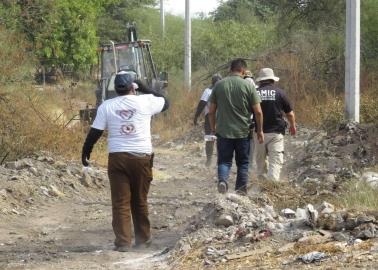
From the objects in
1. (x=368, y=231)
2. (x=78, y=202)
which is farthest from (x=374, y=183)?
(x=78, y=202)

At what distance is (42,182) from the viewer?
11211 millimetres

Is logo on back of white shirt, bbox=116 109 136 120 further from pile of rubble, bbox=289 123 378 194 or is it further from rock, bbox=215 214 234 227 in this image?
pile of rubble, bbox=289 123 378 194

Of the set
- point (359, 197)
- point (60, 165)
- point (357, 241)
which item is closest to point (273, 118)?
point (359, 197)

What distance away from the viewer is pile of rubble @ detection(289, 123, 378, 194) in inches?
437

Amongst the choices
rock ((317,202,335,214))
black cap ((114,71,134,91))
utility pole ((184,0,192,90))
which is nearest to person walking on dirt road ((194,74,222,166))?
black cap ((114,71,134,91))

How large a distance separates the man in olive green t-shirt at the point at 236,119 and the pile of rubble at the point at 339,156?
122 cm

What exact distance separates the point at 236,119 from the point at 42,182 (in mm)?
3639

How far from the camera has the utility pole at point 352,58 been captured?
13664mm

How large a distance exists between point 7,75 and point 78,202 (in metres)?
2.89

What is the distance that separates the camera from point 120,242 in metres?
7.42

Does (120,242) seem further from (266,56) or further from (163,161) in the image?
(266,56)

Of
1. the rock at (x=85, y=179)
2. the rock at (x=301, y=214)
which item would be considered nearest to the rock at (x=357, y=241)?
the rock at (x=301, y=214)

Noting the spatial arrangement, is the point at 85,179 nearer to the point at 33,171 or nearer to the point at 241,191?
the point at 33,171

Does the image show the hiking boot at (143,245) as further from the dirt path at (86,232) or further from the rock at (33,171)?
the rock at (33,171)
